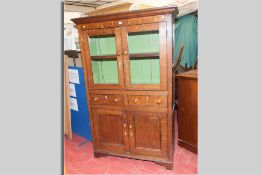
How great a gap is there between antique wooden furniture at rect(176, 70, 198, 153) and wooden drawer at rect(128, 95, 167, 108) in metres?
0.50

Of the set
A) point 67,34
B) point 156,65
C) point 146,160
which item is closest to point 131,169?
point 146,160

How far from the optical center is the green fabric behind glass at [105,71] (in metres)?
2.41

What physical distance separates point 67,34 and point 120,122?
66.6 inches

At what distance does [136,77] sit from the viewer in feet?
7.55

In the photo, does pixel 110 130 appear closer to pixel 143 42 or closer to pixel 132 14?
pixel 143 42

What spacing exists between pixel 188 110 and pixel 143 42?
106 centimetres

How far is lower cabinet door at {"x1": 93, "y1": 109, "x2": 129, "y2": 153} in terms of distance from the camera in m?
2.37

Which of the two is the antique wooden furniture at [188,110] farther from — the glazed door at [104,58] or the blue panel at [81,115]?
the blue panel at [81,115]

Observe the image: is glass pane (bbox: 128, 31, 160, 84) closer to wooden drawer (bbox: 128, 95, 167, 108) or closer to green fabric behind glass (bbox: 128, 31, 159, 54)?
green fabric behind glass (bbox: 128, 31, 159, 54)

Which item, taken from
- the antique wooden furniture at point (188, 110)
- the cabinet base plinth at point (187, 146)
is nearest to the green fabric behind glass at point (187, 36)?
the antique wooden furniture at point (188, 110)

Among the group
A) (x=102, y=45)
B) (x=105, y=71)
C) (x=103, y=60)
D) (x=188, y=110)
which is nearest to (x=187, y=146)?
(x=188, y=110)

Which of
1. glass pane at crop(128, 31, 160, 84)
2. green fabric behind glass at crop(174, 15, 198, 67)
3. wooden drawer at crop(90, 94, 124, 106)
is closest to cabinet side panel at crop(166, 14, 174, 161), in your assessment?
glass pane at crop(128, 31, 160, 84)

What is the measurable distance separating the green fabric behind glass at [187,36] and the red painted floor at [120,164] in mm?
2278

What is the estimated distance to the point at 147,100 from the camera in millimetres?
2180
